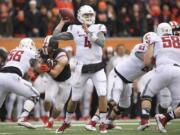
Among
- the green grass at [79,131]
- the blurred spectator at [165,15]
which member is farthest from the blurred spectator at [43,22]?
the green grass at [79,131]

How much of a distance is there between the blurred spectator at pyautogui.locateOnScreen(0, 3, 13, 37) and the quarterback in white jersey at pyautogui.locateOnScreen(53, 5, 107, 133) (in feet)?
18.4

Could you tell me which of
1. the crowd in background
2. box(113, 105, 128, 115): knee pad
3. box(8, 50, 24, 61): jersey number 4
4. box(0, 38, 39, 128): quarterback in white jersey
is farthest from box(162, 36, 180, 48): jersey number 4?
the crowd in background

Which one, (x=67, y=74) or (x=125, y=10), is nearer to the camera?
(x=67, y=74)

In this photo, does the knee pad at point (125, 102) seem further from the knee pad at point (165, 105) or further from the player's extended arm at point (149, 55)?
the player's extended arm at point (149, 55)

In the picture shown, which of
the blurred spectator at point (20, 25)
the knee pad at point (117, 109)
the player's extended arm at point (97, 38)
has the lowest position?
the knee pad at point (117, 109)

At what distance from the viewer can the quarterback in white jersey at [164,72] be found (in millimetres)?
11109

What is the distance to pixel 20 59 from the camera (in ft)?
40.4

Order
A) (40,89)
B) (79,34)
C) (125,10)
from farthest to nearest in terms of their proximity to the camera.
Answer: (125,10), (40,89), (79,34)

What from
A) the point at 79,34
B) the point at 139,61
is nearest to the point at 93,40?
the point at 79,34

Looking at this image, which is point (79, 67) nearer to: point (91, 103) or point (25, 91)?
point (25, 91)

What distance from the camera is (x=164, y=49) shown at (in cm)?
1134

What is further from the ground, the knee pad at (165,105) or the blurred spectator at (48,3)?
the blurred spectator at (48,3)

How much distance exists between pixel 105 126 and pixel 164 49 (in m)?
1.59

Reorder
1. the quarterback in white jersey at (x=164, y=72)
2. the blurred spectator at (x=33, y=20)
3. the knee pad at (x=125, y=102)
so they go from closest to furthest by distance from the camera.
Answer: the quarterback in white jersey at (x=164, y=72) < the knee pad at (x=125, y=102) < the blurred spectator at (x=33, y=20)
